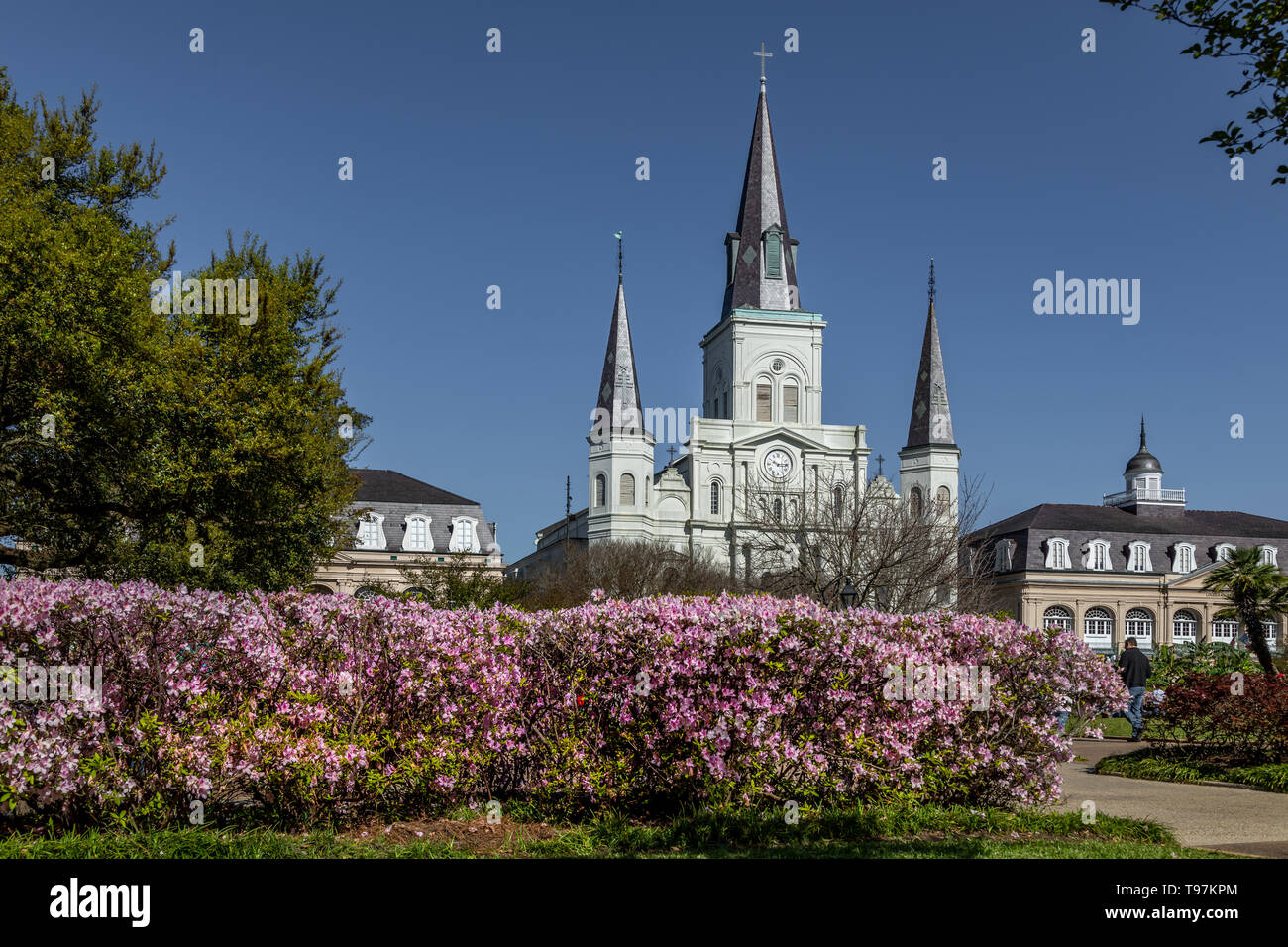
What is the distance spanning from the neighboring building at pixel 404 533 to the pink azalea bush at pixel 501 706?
56173mm

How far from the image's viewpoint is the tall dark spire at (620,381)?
261 feet

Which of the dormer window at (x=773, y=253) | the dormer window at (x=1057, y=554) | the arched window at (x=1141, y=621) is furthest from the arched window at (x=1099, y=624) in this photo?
the dormer window at (x=773, y=253)

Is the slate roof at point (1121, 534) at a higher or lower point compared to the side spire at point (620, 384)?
lower

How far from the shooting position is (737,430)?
3268 inches

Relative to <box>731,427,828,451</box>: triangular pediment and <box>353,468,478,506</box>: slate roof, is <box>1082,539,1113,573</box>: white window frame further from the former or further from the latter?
<box>353,468,478,506</box>: slate roof

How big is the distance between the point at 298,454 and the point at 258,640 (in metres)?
12.6

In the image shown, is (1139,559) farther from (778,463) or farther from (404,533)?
(404,533)

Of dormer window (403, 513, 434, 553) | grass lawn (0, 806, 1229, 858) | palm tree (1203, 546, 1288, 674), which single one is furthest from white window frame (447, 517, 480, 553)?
grass lawn (0, 806, 1229, 858)

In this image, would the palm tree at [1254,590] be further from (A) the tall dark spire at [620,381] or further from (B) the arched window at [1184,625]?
(B) the arched window at [1184,625]

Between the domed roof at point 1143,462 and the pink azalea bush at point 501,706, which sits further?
the domed roof at point 1143,462

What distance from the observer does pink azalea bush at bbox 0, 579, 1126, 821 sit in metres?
8.35

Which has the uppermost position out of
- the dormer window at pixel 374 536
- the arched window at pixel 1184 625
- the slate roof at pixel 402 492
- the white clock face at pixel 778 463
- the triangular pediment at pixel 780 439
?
Answer: the triangular pediment at pixel 780 439

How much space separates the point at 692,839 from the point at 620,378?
72608 mm
